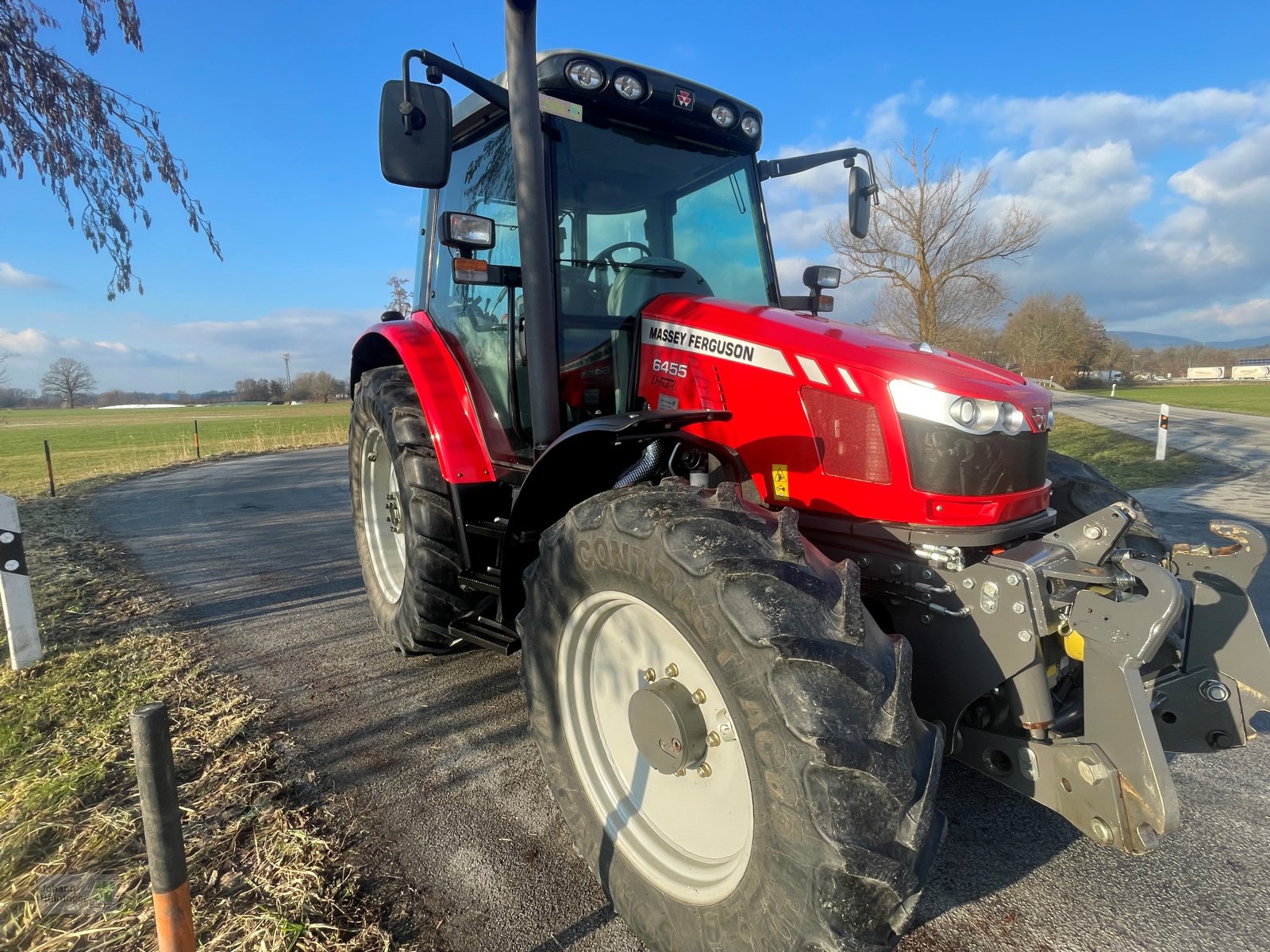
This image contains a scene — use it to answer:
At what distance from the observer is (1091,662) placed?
1.93 m

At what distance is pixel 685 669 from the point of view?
2.04 meters

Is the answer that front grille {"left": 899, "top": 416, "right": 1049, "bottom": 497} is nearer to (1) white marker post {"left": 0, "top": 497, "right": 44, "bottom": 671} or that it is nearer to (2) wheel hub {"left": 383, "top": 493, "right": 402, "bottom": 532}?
(2) wheel hub {"left": 383, "top": 493, "right": 402, "bottom": 532}

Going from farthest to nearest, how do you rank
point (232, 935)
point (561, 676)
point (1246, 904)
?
1. point (561, 676)
2. point (1246, 904)
3. point (232, 935)

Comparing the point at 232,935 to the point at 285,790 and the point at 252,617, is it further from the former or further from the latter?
the point at 252,617

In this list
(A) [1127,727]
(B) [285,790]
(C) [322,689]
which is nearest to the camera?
(A) [1127,727]

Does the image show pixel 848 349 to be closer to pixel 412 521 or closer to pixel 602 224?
pixel 602 224

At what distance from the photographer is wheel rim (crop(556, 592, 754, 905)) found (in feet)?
6.37

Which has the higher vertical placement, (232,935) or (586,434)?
(586,434)

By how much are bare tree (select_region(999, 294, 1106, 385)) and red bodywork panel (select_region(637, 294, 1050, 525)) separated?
167ft

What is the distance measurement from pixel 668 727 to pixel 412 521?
181 cm

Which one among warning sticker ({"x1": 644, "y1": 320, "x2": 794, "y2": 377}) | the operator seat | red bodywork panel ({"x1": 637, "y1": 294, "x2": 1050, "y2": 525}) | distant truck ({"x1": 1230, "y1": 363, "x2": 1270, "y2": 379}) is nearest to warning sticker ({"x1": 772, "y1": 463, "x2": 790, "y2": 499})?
red bodywork panel ({"x1": 637, "y1": 294, "x2": 1050, "y2": 525})

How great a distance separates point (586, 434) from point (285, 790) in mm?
1756

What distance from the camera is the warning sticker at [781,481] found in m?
2.54

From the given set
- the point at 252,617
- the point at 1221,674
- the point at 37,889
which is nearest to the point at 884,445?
the point at 1221,674
